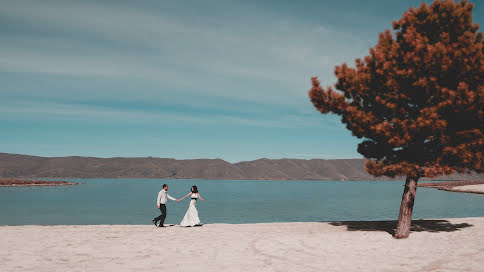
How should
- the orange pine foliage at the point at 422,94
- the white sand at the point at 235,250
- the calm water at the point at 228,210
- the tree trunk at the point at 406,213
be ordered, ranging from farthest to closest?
the calm water at the point at 228,210
the tree trunk at the point at 406,213
the orange pine foliage at the point at 422,94
the white sand at the point at 235,250

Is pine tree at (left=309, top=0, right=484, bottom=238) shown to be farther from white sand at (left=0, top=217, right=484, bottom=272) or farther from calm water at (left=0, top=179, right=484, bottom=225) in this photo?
calm water at (left=0, top=179, right=484, bottom=225)

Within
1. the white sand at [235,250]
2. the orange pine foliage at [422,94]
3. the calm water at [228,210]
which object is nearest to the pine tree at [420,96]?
the orange pine foliage at [422,94]

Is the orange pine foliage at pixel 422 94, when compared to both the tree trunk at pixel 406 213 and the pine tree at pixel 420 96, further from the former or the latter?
the tree trunk at pixel 406 213

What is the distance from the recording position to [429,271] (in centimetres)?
969

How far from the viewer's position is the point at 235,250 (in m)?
12.7

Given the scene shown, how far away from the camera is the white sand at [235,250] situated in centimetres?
1037

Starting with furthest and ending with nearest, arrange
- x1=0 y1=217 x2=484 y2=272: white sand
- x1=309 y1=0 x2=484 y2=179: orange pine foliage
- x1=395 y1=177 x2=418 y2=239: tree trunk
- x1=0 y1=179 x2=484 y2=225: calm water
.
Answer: x1=0 y1=179 x2=484 y2=225: calm water, x1=395 y1=177 x2=418 y2=239: tree trunk, x1=309 y1=0 x2=484 y2=179: orange pine foliage, x1=0 y1=217 x2=484 y2=272: white sand

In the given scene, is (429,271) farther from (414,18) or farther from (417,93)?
(414,18)

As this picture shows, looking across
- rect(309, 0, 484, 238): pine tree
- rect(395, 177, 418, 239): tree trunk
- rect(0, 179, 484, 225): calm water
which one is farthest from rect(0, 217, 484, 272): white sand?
rect(0, 179, 484, 225): calm water

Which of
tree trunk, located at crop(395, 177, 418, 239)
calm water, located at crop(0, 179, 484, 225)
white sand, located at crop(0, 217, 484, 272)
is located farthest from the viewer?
calm water, located at crop(0, 179, 484, 225)

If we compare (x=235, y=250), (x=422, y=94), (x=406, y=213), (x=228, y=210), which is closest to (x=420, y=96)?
(x=422, y=94)

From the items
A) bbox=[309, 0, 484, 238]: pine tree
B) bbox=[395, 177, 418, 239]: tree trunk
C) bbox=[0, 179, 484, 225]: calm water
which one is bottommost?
bbox=[0, 179, 484, 225]: calm water

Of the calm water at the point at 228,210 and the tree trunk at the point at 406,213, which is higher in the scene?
the tree trunk at the point at 406,213

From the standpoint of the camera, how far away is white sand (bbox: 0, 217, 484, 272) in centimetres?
1037
